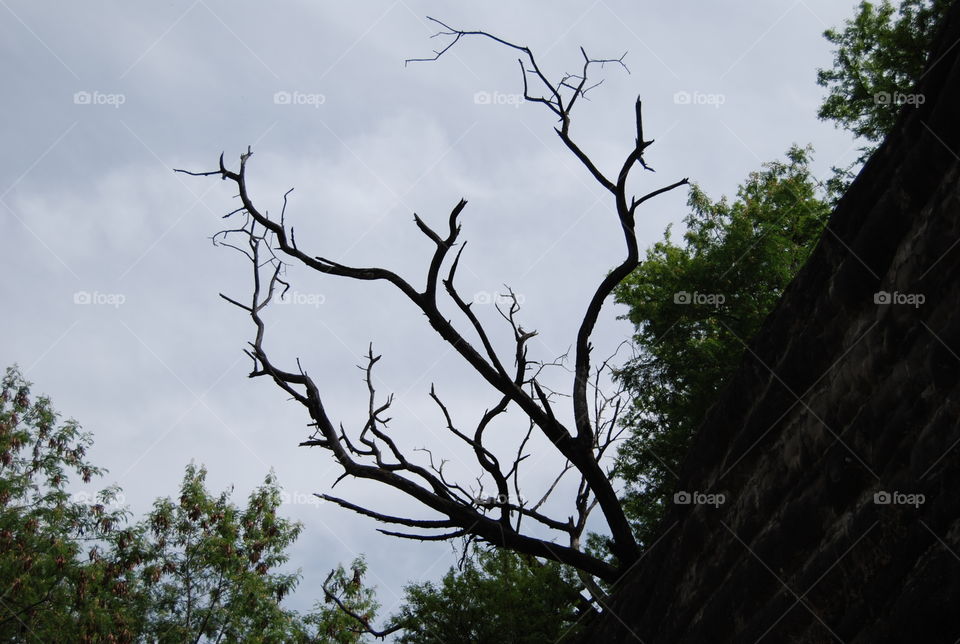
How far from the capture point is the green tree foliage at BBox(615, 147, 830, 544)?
15.4 m

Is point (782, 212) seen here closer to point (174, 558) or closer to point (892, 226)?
point (892, 226)

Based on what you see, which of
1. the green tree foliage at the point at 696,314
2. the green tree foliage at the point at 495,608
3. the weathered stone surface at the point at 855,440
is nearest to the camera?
the weathered stone surface at the point at 855,440

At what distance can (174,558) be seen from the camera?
22.0 m

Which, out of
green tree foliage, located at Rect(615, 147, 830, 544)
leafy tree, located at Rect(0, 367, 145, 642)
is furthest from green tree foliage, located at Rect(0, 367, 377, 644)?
green tree foliage, located at Rect(615, 147, 830, 544)

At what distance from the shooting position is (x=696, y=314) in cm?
1752

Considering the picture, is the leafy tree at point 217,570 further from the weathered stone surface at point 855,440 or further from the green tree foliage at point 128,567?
the weathered stone surface at point 855,440

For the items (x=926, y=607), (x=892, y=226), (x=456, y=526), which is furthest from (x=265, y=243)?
(x=926, y=607)

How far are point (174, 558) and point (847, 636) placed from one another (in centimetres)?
2148

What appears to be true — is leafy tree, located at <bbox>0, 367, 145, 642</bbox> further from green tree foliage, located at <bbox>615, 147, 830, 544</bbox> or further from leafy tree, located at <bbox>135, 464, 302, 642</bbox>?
green tree foliage, located at <bbox>615, 147, 830, 544</bbox>

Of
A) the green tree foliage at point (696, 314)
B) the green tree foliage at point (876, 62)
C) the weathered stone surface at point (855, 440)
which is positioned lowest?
the weathered stone surface at point (855, 440)

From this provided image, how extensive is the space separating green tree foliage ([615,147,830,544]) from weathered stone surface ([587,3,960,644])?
8.77 meters

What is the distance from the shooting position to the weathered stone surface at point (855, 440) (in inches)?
145

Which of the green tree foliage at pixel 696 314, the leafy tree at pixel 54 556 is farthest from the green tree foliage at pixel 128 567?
the green tree foliage at pixel 696 314

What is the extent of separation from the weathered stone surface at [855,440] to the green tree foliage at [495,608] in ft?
13.2
